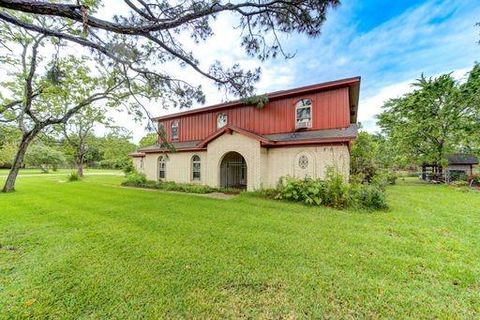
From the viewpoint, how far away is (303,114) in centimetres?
1248

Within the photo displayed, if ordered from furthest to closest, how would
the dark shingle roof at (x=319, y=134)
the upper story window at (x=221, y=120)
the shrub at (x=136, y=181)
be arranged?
the shrub at (x=136, y=181) → the upper story window at (x=221, y=120) → the dark shingle roof at (x=319, y=134)

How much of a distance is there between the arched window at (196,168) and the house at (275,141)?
14 mm

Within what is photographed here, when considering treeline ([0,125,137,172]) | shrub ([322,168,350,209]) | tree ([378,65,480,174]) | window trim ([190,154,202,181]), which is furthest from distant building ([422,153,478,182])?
treeline ([0,125,137,172])

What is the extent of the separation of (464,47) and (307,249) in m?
13.6

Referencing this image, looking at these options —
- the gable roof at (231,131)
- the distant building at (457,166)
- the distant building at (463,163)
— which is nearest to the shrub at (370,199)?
the gable roof at (231,131)

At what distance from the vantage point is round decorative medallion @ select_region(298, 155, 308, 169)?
35.4 ft

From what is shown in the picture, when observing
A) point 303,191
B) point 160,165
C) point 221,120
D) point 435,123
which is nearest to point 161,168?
point 160,165

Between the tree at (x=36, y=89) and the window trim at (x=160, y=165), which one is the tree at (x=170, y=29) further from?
the window trim at (x=160, y=165)

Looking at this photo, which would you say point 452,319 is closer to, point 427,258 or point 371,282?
point 371,282

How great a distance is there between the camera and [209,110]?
15.7m

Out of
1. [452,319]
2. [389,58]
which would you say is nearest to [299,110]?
[389,58]

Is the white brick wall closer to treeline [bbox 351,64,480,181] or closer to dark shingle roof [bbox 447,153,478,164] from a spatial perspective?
treeline [bbox 351,64,480,181]

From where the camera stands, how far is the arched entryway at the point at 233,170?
46.7ft

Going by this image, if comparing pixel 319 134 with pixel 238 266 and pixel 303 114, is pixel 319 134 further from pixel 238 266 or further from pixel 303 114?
pixel 238 266
